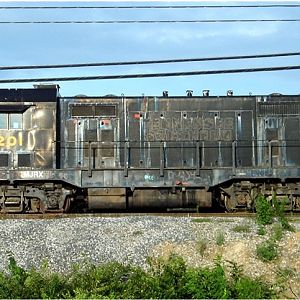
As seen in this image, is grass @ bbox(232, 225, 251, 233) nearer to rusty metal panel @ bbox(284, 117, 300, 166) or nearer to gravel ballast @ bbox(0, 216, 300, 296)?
gravel ballast @ bbox(0, 216, 300, 296)

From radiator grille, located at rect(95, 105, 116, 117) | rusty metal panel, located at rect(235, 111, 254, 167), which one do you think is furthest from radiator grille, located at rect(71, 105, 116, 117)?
rusty metal panel, located at rect(235, 111, 254, 167)

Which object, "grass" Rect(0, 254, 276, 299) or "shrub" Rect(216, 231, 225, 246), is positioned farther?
"shrub" Rect(216, 231, 225, 246)

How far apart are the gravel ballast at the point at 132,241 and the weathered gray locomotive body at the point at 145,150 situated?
2495 mm

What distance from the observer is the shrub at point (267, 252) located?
33.3 feet

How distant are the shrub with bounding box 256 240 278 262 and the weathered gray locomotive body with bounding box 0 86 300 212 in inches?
175

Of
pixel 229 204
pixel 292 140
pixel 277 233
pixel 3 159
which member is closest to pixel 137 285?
pixel 277 233

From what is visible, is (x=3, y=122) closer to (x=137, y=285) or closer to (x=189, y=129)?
(x=189, y=129)

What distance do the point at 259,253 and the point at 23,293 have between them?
455 centimetres

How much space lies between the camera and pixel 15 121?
15539 mm

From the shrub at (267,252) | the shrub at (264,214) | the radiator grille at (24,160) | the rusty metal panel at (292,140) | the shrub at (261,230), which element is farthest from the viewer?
the rusty metal panel at (292,140)

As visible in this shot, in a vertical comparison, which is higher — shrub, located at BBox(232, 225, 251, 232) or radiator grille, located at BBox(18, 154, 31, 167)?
radiator grille, located at BBox(18, 154, 31, 167)

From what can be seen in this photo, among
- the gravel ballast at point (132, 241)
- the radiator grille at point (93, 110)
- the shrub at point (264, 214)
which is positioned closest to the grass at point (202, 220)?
the gravel ballast at point (132, 241)

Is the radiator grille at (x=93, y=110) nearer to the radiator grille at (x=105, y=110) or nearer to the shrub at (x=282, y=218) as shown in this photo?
the radiator grille at (x=105, y=110)

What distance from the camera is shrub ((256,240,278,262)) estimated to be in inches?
400
